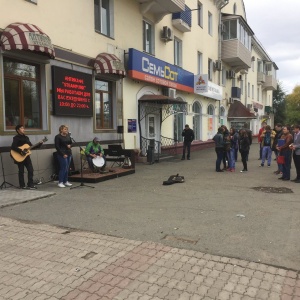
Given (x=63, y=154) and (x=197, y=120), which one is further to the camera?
(x=197, y=120)

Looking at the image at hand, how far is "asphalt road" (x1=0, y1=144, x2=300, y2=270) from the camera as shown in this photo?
4703mm

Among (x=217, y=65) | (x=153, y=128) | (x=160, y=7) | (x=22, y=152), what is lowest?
(x=22, y=152)

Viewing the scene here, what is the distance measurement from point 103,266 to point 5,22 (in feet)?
24.3

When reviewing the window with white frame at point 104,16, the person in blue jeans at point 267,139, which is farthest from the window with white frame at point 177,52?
the person in blue jeans at point 267,139

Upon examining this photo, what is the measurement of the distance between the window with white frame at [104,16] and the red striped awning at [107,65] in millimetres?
1124

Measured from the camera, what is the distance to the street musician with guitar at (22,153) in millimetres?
8508

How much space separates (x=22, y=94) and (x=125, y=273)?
7.35 m

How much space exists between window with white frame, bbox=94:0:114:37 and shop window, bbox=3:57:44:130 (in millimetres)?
3743

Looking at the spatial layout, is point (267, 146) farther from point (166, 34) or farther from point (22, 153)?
point (22, 153)

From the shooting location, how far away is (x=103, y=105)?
43.3ft

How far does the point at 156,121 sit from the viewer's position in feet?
56.2

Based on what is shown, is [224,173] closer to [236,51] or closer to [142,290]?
[142,290]

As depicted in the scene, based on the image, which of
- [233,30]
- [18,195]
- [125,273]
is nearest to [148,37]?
[18,195]

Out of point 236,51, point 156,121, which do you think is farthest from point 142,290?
point 236,51
